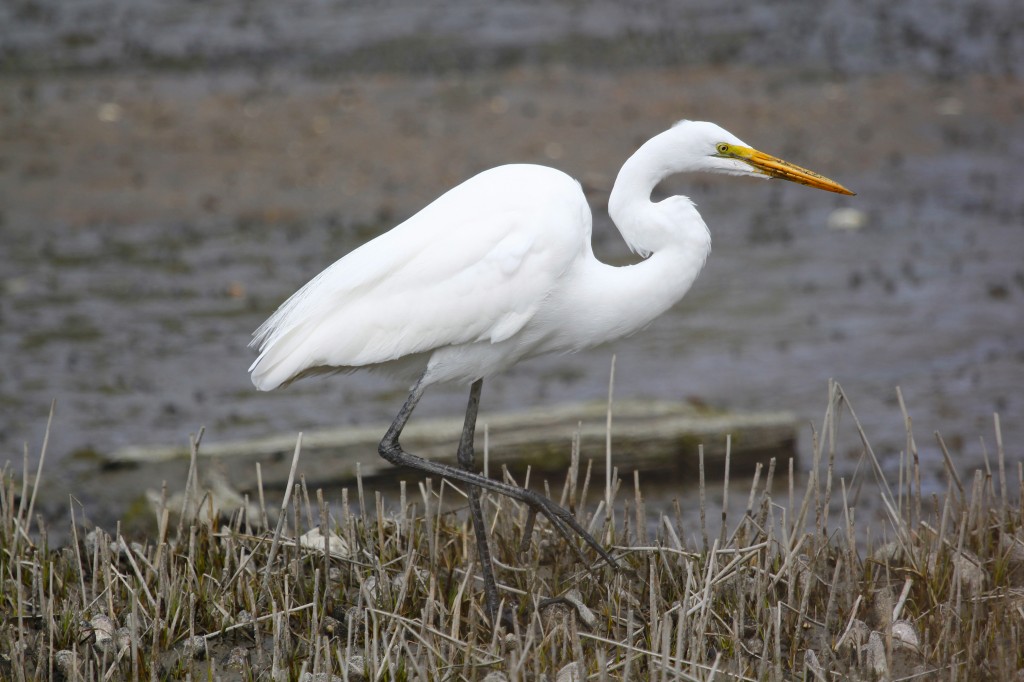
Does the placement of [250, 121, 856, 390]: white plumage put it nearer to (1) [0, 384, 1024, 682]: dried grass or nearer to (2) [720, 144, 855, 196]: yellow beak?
(2) [720, 144, 855, 196]: yellow beak

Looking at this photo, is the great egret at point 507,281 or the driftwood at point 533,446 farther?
the driftwood at point 533,446

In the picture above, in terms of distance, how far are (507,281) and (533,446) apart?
1729 mm

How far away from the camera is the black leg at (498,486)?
149 inches

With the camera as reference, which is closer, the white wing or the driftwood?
the white wing

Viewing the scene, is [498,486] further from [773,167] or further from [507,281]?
[773,167]

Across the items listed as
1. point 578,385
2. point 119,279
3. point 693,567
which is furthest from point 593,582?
point 119,279

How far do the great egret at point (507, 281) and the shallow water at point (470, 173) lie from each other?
171 cm

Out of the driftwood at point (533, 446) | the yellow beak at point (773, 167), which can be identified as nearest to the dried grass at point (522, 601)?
the yellow beak at point (773, 167)

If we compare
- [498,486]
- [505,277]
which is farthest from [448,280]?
[498,486]

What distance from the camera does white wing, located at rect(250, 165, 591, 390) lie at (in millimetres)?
3732

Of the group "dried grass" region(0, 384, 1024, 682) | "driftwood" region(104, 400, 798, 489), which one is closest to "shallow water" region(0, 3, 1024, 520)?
"driftwood" region(104, 400, 798, 489)

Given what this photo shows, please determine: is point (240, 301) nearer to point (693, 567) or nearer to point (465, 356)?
point (465, 356)

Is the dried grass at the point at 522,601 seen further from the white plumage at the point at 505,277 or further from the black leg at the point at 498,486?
the white plumage at the point at 505,277

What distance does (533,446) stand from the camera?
536 cm
